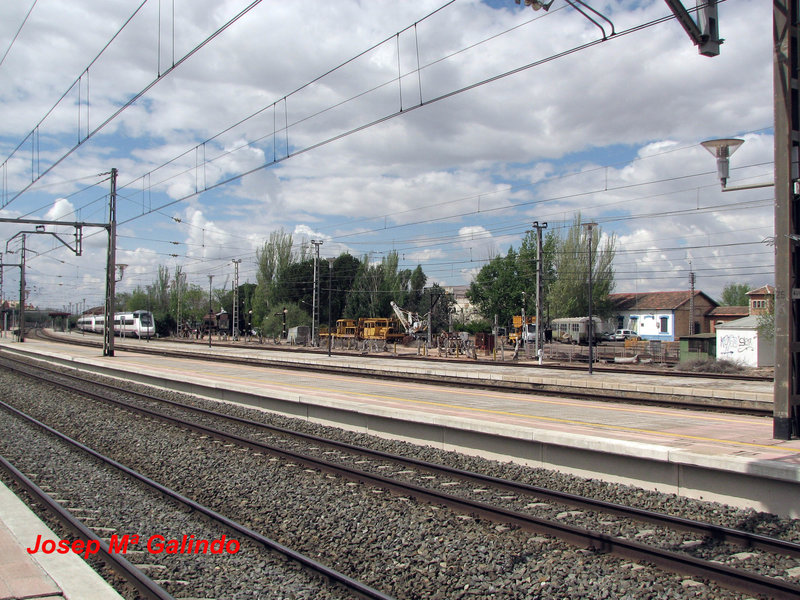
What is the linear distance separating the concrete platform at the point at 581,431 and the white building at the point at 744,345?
1629 centimetres

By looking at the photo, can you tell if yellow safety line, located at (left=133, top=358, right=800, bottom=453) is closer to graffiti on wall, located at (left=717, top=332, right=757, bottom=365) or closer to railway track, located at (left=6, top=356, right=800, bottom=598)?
railway track, located at (left=6, top=356, right=800, bottom=598)

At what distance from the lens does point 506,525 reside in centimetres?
674

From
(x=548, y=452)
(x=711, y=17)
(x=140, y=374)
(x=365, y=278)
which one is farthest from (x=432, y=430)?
(x=365, y=278)

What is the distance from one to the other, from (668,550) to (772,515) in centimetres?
185

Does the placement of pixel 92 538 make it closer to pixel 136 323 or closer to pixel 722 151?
pixel 722 151

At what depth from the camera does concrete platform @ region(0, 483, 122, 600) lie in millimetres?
4538

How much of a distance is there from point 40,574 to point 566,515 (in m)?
5.18

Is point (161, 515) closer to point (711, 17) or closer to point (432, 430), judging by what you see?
point (432, 430)

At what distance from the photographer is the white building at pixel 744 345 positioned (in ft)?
108

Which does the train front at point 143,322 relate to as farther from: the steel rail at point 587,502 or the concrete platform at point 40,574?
the concrete platform at point 40,574

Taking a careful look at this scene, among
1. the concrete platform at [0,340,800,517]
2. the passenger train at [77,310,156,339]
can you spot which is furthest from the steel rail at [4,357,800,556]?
the passenger train at [77,310,156,339]

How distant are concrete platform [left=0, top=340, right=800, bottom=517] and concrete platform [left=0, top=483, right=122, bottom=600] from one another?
6148 millimetres

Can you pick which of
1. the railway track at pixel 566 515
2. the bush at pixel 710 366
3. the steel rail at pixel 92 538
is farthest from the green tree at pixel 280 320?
the steel rail at pixel 92 538

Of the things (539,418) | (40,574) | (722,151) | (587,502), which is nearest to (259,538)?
(40,574)
